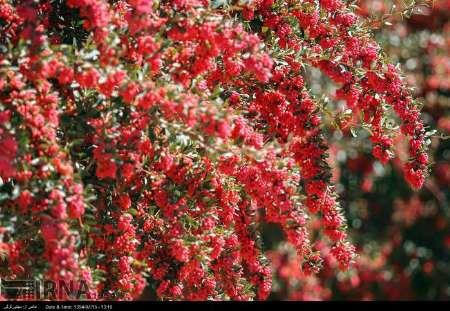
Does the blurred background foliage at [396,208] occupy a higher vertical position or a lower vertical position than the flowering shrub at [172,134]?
lower

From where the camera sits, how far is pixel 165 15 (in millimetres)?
3039

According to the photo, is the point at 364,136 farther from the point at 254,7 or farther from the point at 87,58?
the point at 87,58

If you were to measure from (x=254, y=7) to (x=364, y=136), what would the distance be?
4.32 metres

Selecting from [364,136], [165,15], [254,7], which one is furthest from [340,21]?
[364,136]

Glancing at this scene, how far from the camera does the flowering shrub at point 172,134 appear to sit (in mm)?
2619

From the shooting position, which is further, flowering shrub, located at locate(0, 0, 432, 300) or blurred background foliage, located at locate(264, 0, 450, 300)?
blurred background foliage, located at locate(264, 0, 450, 300)

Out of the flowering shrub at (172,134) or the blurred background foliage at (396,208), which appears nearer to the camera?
the flowering shrub at (172,134)

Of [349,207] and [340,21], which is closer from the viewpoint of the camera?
[340,21]

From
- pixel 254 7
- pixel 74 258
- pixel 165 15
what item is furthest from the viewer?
pixel 254 7

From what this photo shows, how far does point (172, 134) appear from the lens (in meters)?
2.94

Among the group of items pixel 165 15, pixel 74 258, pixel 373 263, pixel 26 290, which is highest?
pixel 165 15

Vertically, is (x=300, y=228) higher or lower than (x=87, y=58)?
lower

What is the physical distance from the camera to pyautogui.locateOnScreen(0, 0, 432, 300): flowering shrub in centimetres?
262

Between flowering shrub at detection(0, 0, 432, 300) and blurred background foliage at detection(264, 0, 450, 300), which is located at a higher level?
flowering shrub at detection(0, 0, 432, 300)
